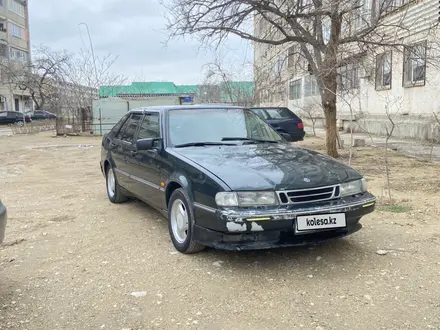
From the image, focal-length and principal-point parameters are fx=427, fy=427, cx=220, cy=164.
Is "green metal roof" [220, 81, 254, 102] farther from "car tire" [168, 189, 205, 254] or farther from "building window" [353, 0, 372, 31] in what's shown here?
"car tire" [168, 189, 205, 254]

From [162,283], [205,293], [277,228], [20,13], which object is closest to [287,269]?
[277,228]

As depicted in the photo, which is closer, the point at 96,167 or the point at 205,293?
the point at 205,293

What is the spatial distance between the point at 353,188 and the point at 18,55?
61522 millimetres

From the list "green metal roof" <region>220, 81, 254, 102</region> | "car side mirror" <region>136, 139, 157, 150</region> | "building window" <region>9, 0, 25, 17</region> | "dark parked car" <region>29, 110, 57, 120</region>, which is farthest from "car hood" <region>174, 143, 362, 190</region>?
"building window" <region>9, 0, 25, 17</region>

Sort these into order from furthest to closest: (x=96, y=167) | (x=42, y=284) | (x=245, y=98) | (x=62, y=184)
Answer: (x=245, y=98) < (x=96, y=167) < (x=62, y=184) < (x=42, y=284)

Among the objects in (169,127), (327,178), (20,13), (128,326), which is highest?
(20,13)

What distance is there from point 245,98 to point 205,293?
18.4 metres

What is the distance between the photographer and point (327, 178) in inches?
151

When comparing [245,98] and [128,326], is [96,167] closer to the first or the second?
[128,326]

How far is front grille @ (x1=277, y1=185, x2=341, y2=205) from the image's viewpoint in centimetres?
360

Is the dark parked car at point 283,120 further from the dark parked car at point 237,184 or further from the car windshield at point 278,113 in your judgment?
the dark parked car at point 237,184

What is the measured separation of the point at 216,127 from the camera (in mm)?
5039

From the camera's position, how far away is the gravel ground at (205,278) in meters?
2.99

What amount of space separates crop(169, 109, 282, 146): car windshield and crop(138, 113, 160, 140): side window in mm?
195
